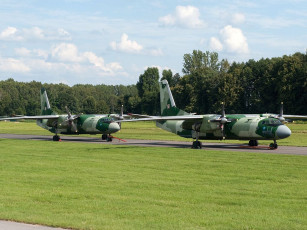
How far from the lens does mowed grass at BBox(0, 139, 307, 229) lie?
11.5 m

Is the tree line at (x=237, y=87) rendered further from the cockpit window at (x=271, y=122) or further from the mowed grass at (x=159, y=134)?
the cockpit window at (x=271, y=122)

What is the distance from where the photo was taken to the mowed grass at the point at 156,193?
1145 centimetres

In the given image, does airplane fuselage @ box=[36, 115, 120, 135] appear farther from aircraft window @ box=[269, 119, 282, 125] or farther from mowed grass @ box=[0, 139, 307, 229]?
mowed grass @ box=[0, 139, 307, 229]

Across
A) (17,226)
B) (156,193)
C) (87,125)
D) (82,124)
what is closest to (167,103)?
(87,125)

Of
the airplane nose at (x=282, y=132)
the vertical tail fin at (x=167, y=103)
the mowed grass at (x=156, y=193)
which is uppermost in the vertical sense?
the vertical tail fin at (x=167, y=103)

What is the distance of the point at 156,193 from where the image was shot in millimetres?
15375

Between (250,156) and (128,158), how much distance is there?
7529mm

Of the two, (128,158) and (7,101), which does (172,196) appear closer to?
(128,158)

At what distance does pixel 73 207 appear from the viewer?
1301 cm

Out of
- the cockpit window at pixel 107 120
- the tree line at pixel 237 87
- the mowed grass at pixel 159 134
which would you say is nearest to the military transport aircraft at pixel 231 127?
the mowed grass at pixel 159 134

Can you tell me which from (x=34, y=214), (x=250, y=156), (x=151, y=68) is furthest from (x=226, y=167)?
(x=151, y=68)

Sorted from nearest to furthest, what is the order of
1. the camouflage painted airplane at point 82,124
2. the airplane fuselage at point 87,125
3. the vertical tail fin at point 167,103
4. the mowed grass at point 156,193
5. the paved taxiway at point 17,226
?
the paved taxiway at point 17,226 < the mowed grass at point 156,193 < the vertical tail fin at point 167,103 < the airplane fuselage at point 87,125 < the camouflage painted airplane at point 82,124

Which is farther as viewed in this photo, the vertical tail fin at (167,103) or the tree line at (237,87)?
the tree line at (237,87)

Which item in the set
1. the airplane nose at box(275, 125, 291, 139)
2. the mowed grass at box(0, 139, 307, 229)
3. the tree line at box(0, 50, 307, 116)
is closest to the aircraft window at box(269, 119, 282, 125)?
the airplane nose at box(275, 125, 291, 139)
